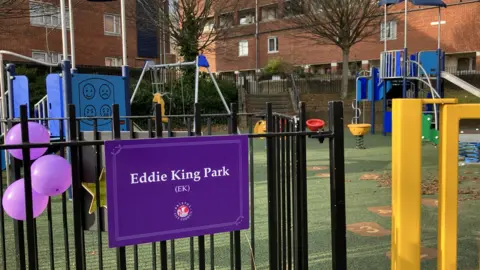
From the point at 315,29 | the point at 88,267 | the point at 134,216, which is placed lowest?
the point at 88,267

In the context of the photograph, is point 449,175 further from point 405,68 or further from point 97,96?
point 405,68

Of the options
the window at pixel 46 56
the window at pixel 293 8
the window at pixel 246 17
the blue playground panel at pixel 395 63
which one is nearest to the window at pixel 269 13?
the window at pixel 246 17

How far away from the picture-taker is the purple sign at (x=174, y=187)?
1.92 metres

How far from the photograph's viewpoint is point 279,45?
34.1m

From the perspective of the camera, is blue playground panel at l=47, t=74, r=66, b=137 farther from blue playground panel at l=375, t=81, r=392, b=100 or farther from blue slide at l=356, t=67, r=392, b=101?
blue playground panel at l=375, t=81, r=392, b=100

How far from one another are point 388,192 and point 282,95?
51.8ft

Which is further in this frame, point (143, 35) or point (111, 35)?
point (143, 35)

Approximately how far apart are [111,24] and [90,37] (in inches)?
73.6

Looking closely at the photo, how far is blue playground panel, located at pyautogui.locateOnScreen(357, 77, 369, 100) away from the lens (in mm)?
15555

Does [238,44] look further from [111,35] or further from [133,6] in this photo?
[133,6]

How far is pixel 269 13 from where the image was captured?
3466cm

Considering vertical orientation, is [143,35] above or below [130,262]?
above

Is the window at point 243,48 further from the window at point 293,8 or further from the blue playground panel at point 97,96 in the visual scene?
the blue playground panel at point 97,96

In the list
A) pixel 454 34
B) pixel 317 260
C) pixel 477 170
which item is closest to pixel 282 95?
pixel 454 34
